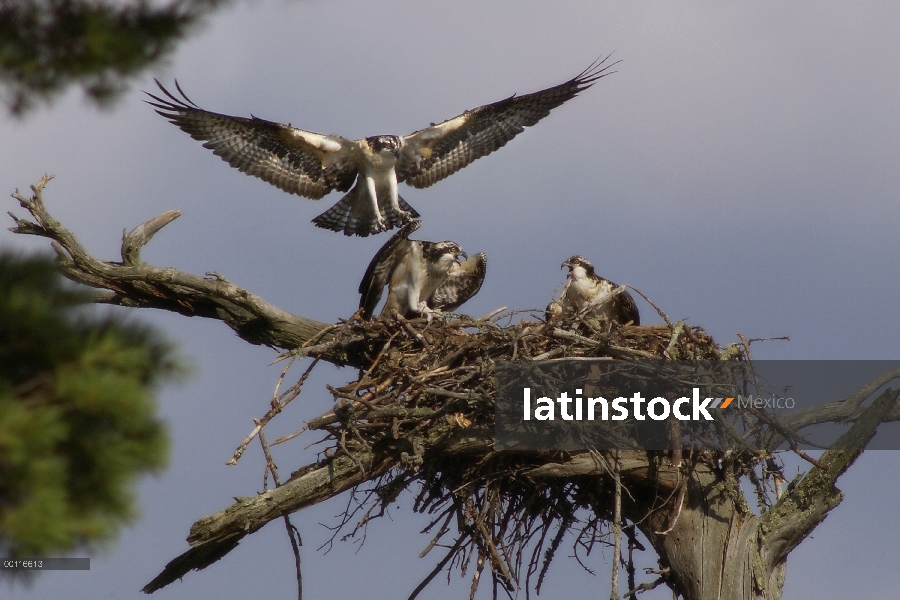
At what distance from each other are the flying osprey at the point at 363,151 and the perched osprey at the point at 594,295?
6.56ft

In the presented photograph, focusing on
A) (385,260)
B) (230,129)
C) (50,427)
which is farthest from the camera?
(230,129)

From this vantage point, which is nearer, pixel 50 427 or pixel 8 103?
pixel 50 427

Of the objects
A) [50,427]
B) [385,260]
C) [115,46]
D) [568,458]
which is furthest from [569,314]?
[50,427]

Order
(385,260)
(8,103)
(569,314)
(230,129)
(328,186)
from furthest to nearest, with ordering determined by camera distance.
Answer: (328,186), (230,129), (385,260), (569,314), (8,103)

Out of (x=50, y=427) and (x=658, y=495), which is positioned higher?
(x=658, y=495)

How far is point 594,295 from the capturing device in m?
8.99

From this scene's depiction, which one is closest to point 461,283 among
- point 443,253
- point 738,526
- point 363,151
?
point 443,253

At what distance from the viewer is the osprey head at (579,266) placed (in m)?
9.16

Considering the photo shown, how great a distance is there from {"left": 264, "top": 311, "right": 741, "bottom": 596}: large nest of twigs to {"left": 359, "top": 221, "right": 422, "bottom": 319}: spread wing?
1237 mm

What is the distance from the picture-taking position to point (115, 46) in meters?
3.48

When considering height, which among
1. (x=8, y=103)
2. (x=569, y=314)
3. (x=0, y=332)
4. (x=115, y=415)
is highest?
(x=569, y=314)

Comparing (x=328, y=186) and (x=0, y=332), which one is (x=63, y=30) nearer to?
(x=0, y=332)

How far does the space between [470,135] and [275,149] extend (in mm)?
2053

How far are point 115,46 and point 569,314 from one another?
15.8 feet
